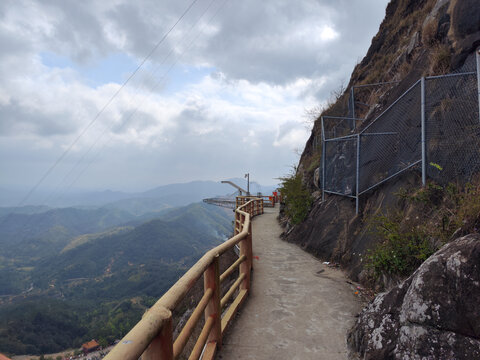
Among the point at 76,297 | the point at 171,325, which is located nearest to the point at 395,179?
the point at 171,325

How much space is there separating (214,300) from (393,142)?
219 inches

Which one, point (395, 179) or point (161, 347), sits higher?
point (395, 179)

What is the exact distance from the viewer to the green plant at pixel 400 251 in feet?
13.8

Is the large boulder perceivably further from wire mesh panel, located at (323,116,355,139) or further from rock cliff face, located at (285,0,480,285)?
wire mesh panel, located at (323,116,355,139)

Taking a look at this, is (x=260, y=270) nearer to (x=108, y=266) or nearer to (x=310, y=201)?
(x=310, y=201)

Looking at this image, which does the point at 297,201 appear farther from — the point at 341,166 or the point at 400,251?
the point at 400,251

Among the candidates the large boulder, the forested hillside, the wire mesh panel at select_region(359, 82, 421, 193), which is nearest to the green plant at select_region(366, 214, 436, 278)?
the large boulder

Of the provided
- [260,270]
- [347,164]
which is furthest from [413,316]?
[347,164]

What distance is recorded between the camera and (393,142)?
6.68 metres

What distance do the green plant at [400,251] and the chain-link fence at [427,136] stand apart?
3.65 ft

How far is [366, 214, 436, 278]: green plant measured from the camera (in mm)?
4219

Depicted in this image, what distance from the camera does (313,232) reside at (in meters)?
9.82

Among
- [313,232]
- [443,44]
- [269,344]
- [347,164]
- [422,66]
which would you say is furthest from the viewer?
[313,232]

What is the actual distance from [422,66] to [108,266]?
202183mm
